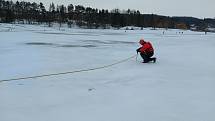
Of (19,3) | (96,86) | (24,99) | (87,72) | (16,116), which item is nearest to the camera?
(16,116)

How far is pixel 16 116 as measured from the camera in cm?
490

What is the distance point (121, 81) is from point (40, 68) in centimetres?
276

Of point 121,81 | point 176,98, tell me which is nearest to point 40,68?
point 121,81

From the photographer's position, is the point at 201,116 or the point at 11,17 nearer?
the point at 201,116

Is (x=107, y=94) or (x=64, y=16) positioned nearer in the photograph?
(x=107, y=94)

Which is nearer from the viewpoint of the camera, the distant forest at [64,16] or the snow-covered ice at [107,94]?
the snow-covered ice at [107,94]

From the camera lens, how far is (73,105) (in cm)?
562

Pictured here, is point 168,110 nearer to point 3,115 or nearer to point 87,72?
point 3,115

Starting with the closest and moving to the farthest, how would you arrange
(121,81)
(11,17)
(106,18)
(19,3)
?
(121,81) < (11,17) < (106,18) < (19,3)

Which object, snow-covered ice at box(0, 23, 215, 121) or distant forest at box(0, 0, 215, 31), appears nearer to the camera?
snow-covered ice at box(0, 23, 215, 121)

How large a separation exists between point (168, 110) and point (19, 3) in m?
108

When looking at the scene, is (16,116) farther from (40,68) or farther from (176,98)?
(40,68)

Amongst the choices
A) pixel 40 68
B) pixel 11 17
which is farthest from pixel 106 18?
pixel 40 68

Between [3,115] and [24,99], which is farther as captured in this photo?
[24,99]
